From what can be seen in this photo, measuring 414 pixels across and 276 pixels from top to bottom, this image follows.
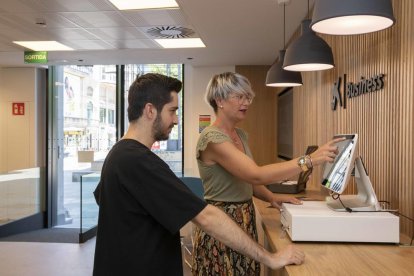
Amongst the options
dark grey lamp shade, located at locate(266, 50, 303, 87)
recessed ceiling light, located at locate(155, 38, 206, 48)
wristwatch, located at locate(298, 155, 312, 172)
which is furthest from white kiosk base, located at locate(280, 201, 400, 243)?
recessed ceiling light, located at locate(155, 38, 206, 48)

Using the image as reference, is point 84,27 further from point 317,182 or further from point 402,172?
point 402,172

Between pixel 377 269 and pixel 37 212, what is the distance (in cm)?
698

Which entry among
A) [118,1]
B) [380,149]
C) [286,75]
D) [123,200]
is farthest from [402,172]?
[118,1]

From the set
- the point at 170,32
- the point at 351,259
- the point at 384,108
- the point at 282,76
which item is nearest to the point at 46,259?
the point at 170,32

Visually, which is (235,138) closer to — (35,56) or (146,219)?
(146,219)

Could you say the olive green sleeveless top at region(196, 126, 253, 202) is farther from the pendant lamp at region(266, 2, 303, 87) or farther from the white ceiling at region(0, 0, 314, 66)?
the white ceiling at region(0, 0, 314, 66)

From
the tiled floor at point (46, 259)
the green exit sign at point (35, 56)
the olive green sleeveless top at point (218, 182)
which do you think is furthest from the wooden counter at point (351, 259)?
the green exit sign at point (35, 56)

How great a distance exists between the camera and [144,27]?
467cm

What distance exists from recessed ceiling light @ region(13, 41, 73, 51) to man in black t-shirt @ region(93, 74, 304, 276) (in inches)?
184

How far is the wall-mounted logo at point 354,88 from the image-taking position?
90.7 inches

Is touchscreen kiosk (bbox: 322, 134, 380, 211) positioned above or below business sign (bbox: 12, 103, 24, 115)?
below

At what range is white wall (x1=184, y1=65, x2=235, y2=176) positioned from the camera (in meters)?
7.30

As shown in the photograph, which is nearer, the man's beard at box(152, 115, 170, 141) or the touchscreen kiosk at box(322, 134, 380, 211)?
the man's beard at box(152, 115, 170, 141)

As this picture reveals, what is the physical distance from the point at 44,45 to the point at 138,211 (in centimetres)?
501
